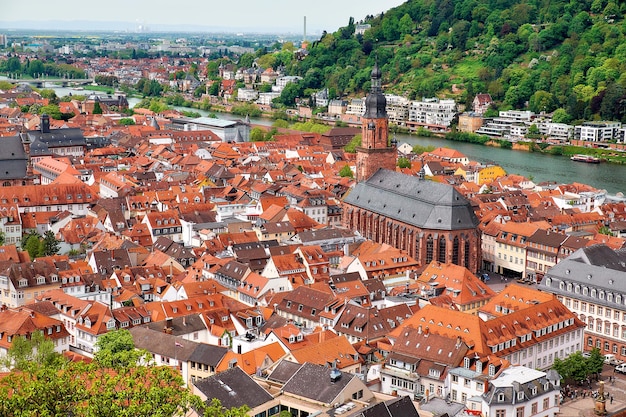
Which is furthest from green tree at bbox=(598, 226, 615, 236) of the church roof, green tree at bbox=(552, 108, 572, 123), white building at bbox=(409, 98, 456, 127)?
white building at bbox=(409, 98, 456, 127)

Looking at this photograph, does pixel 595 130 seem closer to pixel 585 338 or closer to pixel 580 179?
pixel 580 179

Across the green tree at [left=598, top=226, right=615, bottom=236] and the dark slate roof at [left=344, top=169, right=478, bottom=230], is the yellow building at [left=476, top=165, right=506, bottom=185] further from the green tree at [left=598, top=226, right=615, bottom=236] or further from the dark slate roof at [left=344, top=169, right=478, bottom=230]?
the dark slate roof at [left=344, top=169, right=478, bottom=230]

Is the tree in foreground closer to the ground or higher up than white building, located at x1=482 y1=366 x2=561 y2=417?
higher up

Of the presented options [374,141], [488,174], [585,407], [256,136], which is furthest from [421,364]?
[256,136]

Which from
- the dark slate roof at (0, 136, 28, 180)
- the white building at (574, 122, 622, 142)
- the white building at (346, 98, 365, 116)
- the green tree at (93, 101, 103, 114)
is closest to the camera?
the dark slate roof at (0, 136, 28, 180)

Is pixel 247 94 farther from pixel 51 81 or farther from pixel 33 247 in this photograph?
pixel 33 247

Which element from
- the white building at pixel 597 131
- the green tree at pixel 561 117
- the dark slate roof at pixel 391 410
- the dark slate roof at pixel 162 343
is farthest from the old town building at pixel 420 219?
the green tree at pixel 561 117
